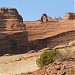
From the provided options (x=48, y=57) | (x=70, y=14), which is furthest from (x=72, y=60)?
(x=70, y=14)

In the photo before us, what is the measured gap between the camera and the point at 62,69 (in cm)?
1365

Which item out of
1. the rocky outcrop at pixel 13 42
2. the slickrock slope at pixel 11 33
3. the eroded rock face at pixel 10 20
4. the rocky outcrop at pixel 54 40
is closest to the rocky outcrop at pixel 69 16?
the rocky outcrop at pixel 54 40

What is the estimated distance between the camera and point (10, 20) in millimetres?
67750

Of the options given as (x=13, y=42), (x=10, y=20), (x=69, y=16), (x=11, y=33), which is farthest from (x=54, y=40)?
(x=69, y=16)

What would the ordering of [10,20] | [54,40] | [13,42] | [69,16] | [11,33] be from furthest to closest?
1. [69,16]
2. [54,40]
3. [10,20]
4. [11,33]
5. [13,42]

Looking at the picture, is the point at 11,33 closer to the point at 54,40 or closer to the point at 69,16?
the point at 54,40

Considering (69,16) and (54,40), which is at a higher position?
(69,16)

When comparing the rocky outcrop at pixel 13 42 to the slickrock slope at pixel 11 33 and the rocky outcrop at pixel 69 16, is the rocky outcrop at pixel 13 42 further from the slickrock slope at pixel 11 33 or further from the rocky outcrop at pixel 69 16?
the rocky outcrop at pixel 69 16

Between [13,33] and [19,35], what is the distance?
106cm

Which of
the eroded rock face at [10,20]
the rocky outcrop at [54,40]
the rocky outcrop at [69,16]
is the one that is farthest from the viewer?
the rocky outcrop at [69,16]

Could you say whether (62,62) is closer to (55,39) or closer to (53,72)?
(53,72)

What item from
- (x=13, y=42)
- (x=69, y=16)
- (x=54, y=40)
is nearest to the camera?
(x=13, y=42)

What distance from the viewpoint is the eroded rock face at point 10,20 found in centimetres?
6600

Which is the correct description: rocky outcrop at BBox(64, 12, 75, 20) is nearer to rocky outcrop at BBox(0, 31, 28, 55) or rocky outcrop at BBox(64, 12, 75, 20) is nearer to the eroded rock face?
the eroded rock face
